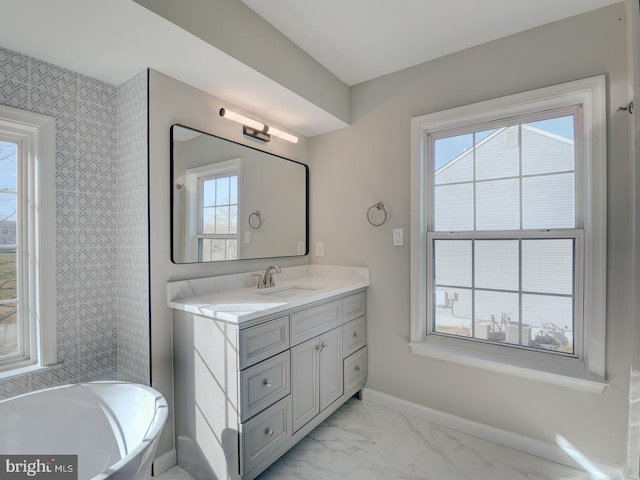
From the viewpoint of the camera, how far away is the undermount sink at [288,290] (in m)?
2.15

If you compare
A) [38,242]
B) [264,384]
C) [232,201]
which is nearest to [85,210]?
[38,242]

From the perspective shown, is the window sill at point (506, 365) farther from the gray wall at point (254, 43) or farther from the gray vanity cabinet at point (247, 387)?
the gray wall at point (254, 43)

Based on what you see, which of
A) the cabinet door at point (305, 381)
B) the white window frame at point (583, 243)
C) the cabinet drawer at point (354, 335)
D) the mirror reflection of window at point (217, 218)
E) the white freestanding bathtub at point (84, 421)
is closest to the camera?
the white freestanding bathtub at point (84, 421)

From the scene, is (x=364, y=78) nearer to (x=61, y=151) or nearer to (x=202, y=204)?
(x=202, y=204)

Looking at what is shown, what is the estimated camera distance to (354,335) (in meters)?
2.35

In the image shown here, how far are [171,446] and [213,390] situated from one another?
54 centimetres

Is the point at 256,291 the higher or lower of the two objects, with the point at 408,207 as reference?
lower

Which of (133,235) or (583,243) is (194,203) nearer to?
(133,235)

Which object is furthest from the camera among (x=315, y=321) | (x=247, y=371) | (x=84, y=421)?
(x=315, y=321)

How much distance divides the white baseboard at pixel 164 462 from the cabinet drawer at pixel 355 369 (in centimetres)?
111

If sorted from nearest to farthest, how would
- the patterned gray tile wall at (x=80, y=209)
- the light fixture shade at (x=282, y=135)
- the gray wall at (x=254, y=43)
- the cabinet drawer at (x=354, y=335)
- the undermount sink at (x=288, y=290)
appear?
the gray wall at (x=254, y=43) → the patterned gray tile wall at (x=80, y=209) → the undermount sink at (x=288, y=290) → the cabinet drawer at (x=354, y=335) → the light fixture shade at (x=282, y=135)

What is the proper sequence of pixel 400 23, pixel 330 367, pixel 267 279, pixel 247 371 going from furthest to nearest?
pixel 267 279, pixel 330 367, pixel 400 23, pixel 247 371

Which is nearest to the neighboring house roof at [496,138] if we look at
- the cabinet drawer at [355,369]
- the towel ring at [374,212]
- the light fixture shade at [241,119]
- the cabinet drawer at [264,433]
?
the towel ring at [374,212]

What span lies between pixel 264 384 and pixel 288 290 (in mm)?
797
